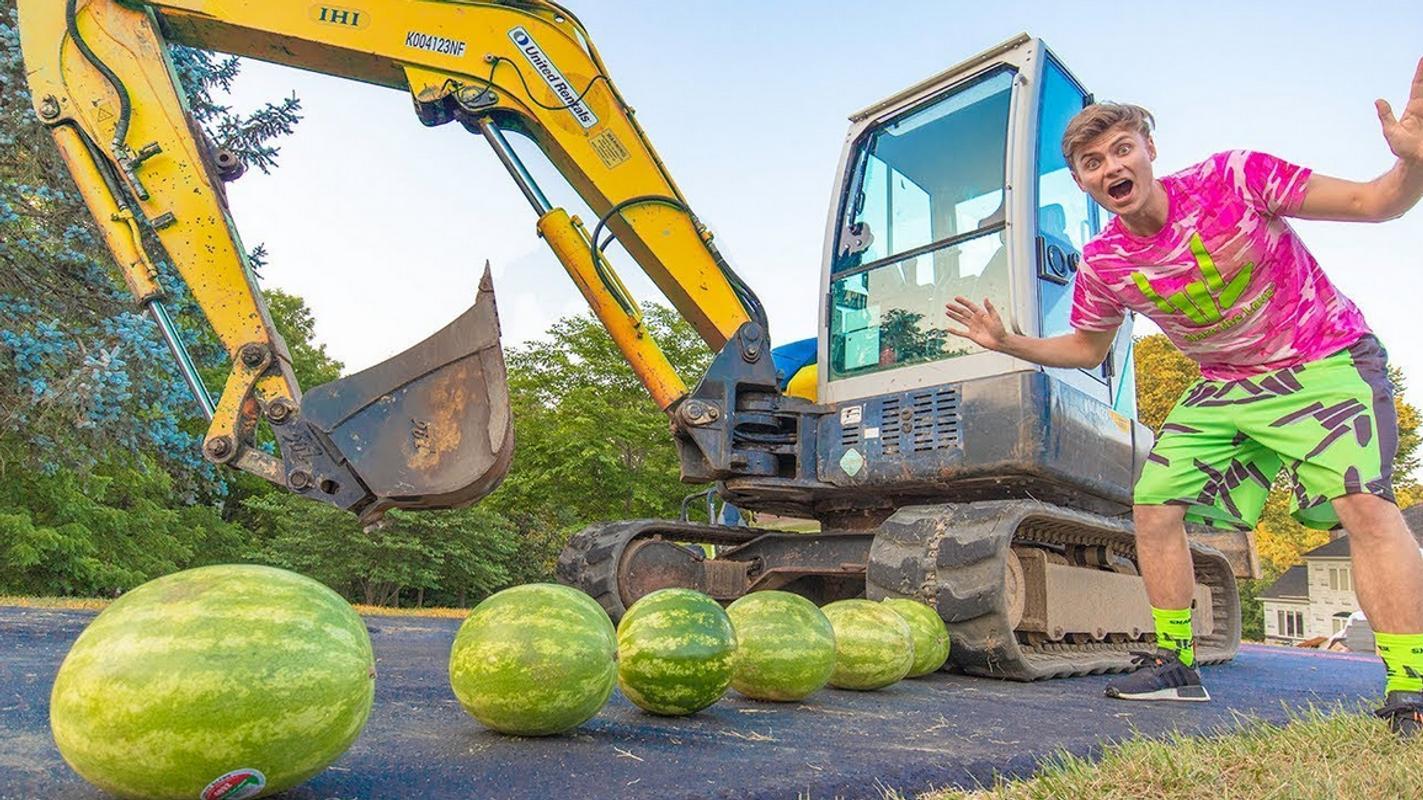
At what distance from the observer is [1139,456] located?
5.70 meters

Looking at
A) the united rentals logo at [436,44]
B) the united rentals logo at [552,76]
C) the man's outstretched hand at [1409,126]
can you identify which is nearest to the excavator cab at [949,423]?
the united rentals logo at [552,76]

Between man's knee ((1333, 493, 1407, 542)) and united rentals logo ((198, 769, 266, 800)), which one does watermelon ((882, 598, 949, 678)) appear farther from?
united rentals logo ((198, 769, 266, 800))

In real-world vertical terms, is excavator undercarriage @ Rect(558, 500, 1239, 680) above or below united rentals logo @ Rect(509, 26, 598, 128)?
below

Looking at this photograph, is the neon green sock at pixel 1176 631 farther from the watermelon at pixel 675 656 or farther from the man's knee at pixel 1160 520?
the watermelon at pixel 675 656

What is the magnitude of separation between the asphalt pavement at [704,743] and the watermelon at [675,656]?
78mm

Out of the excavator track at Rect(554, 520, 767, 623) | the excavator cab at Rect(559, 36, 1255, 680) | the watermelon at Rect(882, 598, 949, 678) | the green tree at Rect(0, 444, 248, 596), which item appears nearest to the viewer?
the watermelon at Rect(882, 598, 949, 678)

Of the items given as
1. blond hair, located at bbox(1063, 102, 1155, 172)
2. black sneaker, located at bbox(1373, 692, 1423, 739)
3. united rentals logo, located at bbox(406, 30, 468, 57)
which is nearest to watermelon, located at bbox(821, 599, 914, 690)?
black sneaker, located at bbox(1373, 692, 1423, 739)

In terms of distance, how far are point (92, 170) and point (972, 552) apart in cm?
463

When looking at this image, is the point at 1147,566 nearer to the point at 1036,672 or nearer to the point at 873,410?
the point at 1036,672

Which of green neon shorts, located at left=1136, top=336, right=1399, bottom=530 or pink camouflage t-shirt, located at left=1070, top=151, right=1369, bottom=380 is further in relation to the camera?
pink camouflage t-shirt, located at left=1070, top=151, right=1369, bottom=380

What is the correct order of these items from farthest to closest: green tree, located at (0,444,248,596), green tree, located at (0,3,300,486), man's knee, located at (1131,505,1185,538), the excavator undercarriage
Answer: green tree, located at (0,444,248,596)
green tree, located at (0,3,300,486)
the excavator undercarriage
man's knee, located at (1131,505,1185,538)

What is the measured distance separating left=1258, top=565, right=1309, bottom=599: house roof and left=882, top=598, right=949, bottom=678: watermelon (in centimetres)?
3753

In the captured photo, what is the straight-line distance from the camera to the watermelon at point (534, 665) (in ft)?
7.52

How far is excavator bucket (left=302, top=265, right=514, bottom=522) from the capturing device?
4.20 meters
